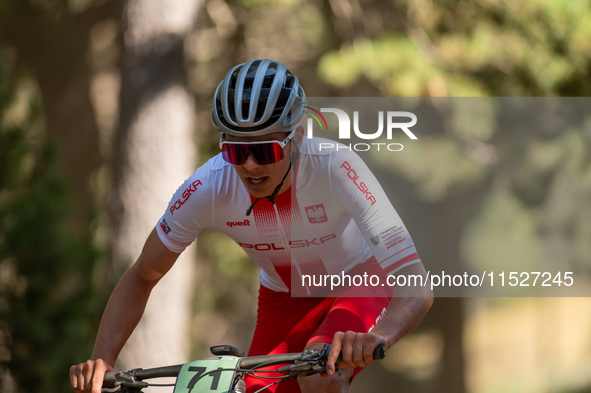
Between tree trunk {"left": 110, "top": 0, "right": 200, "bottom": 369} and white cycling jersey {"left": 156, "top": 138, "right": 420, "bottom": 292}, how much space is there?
12.5 ft

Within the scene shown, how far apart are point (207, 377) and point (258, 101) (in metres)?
1.17

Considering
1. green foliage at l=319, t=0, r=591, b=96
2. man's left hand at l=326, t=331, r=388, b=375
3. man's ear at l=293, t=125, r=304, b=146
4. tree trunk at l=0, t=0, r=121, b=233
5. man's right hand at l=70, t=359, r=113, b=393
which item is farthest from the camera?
tree trunk at l=0, t=0, r=121, b=233

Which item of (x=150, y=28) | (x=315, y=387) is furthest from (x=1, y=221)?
(x=315, y=387)

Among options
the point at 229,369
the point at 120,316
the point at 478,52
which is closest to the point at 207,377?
the point at 229,369

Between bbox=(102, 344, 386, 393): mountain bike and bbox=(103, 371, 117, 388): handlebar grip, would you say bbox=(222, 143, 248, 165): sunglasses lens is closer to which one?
bbox=(102, 344, 386, 393): mountain bike

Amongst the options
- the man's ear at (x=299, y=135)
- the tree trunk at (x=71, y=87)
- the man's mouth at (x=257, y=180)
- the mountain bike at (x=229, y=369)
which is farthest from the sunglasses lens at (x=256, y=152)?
the tree trunk at (x=71, y=87)

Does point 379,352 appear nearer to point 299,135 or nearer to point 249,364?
point 249,364

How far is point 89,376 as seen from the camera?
2.23 m

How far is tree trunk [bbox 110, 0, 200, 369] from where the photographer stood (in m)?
6.48

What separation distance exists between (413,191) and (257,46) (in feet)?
15.9

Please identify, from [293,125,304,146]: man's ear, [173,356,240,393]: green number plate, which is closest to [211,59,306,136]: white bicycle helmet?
[293,125,304,146]: man's ear

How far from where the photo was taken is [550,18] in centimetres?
739

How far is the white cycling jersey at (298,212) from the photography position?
8.66 ft

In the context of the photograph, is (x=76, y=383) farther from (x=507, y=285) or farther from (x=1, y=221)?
(x=507, y=285)
